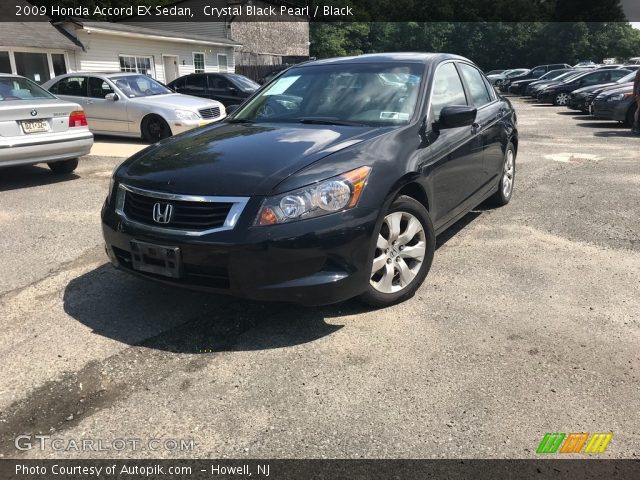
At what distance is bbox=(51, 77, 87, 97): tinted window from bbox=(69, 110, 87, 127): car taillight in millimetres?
4764

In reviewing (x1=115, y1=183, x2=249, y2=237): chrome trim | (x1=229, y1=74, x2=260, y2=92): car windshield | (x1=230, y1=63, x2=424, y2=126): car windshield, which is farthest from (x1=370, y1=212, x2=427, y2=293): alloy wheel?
(x1=229, y1=74, x2=260, y2=92): car windshield

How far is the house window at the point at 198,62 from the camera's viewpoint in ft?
86.6

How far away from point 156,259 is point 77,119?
18.4 feet

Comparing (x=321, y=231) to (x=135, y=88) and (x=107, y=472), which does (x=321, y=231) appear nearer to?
(x=107, y=472)

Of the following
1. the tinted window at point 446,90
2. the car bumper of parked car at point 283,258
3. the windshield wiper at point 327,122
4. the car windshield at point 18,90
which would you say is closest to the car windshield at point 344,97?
the windshield wiper at point 327,122

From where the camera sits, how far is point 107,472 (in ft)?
7.56

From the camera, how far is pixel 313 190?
312 centimetres

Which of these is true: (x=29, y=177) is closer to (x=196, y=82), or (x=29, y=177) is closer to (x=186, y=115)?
(x=186, y=115)

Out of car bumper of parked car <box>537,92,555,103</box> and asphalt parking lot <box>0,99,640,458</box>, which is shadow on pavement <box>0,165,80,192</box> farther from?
car bumper of parked car <box>537,92,555,103</box>

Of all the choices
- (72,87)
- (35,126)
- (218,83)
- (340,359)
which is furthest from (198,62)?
(340,359)

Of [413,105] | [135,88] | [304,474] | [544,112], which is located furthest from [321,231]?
[544,112]

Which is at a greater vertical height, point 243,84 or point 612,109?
point 243,84

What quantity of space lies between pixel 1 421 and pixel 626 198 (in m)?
6.84

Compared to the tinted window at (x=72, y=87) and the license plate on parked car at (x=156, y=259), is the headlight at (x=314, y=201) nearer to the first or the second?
the license plate on parked car at (x=156, y=259)
